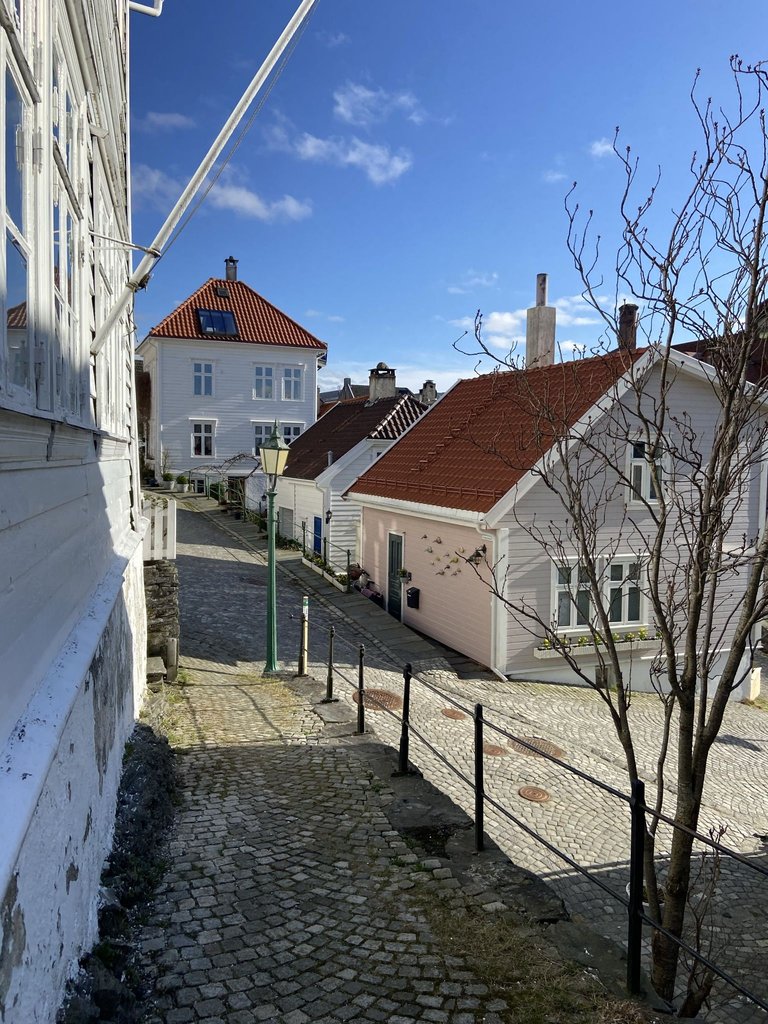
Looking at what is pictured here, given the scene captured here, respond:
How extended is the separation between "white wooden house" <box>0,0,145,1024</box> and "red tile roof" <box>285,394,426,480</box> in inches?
672

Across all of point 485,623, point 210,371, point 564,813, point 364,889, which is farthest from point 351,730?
point 210,371

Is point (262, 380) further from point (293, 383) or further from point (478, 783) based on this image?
point (478, 783)

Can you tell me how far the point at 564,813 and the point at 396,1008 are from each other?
476 centimetres

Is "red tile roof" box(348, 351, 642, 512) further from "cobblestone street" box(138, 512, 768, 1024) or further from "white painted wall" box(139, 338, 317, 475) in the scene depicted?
"white painted wall" box(139, 338, 317, 475)

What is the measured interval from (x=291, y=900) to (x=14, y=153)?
159 inches

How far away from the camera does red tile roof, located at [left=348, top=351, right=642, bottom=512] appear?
1343cm

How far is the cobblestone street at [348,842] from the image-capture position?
3.43 metres

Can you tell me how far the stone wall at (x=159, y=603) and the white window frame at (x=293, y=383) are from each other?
2345cm

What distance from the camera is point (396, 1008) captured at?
325cm

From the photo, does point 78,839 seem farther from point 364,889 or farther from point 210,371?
point 210,371

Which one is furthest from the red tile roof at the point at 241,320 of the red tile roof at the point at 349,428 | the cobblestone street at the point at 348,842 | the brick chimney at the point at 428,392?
the cobblestone street at the point at 348,842

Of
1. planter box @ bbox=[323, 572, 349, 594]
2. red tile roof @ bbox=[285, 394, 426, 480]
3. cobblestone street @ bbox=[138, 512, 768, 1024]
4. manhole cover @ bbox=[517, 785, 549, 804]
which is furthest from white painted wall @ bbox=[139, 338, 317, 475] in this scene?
manhole cover @ bbox=[517, 785, 549, 804]

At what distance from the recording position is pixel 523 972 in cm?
346

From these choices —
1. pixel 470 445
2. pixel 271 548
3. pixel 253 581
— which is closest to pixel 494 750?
pixel 271 548
